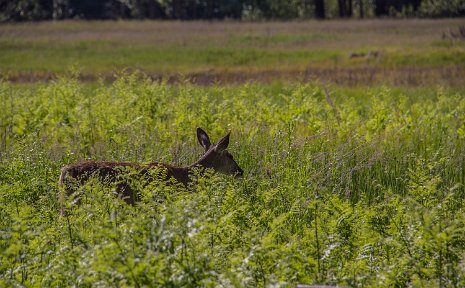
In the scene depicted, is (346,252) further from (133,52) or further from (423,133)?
(133,52)

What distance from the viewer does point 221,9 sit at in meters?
81.2

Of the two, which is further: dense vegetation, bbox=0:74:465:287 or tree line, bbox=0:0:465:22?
tree line, bbox=0:0:465:22

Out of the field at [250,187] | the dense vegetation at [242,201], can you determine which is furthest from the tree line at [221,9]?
the dense vegetation at [242,201]

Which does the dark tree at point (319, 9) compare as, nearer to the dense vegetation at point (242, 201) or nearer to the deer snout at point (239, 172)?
the dense vegetation at point (242, 201)

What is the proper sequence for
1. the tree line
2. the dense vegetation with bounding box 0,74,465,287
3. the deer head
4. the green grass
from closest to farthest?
the dense vegetation with bounding box 0,74,465,287, the deer head, the green grass, the tree line

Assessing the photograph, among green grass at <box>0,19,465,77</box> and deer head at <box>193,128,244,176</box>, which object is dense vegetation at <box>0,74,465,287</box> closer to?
deer head at <box>193,128,244,176</box>

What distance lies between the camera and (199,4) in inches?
3327

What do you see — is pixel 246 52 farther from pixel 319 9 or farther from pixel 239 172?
pixel 319 9

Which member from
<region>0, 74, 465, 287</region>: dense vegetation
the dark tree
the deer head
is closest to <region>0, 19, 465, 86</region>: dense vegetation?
<region>0, 74, 465, 287</region>: dense vegetation

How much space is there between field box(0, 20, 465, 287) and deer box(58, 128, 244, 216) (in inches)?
8.6

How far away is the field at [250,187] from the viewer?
6.20 meters

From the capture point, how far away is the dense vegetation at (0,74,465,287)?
611cm

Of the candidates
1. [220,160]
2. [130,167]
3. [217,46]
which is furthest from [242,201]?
[217,46]

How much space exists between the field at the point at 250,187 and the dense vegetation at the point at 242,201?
3cm
